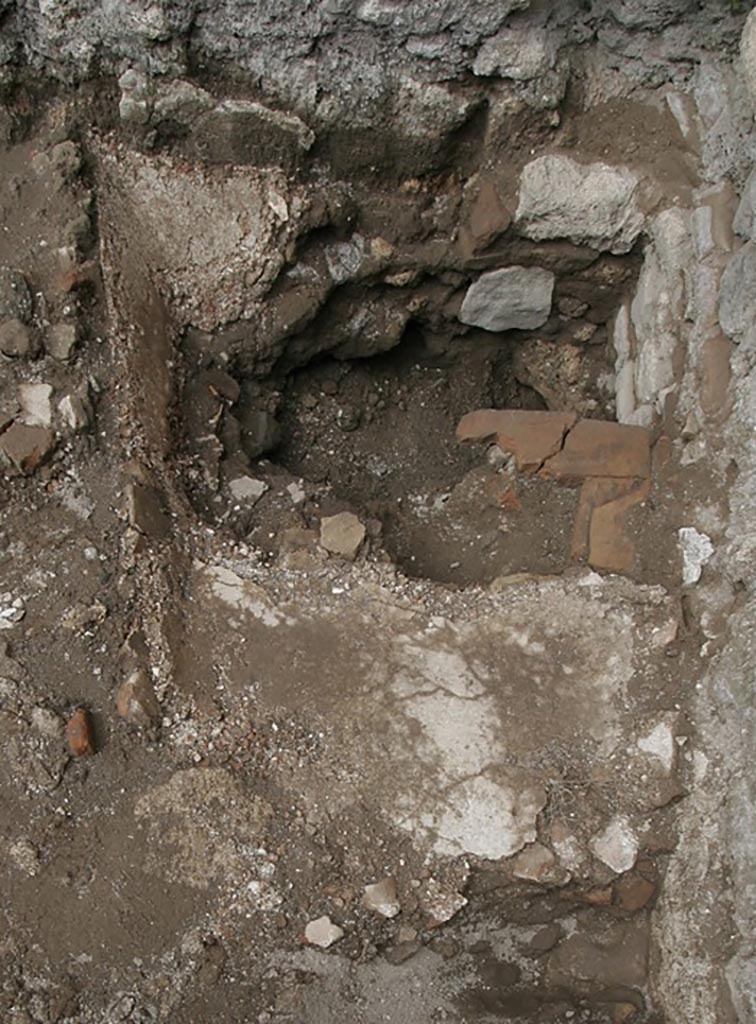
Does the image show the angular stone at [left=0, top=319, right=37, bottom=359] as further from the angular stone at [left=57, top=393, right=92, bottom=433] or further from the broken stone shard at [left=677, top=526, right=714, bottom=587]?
the broken stone shard at [left=677, top=526, right=714, bottom=587]

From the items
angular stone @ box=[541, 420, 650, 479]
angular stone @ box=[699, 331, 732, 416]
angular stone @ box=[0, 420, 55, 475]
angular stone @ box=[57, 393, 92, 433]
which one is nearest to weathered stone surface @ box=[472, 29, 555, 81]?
angular stone @ box=[699, 331, 732, 416]

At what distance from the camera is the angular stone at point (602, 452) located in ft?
10.8

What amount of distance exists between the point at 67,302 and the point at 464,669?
1906 millimetres

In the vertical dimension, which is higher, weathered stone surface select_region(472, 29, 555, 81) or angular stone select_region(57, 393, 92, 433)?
weathered stone surface select_region(472, 29, 555, 81)

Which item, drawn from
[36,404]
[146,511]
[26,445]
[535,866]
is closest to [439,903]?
[535,866]

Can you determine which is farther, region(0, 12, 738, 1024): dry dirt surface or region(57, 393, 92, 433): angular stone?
region(57, 393, 92, 433): angular stone

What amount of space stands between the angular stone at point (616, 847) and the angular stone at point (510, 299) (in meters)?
2.32

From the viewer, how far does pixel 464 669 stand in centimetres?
281

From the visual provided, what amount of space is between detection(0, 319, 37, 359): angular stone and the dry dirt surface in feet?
0.08

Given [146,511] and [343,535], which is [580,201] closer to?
[343,535]

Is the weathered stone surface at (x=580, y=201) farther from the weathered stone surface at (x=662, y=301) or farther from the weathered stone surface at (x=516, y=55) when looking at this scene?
the weathered stone surface at (x=516, y=55)

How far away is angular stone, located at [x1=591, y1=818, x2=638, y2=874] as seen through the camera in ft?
8.41

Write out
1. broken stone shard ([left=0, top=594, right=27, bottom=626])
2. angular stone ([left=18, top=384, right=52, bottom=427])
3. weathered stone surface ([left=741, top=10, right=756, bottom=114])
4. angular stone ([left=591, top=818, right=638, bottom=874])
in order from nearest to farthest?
angular stone ([left=591, top=818, right=638, bottom=874])
broken stone shard ([left=0, top=594, right=27, bottom=626])
weathered stone surface ([left=741, top=10, right=756, bottom=114])
angular stone ([left=18, top=384, right=52, bottom=427])

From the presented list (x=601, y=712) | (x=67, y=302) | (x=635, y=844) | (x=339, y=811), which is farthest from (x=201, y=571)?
(x=635, y=844)
